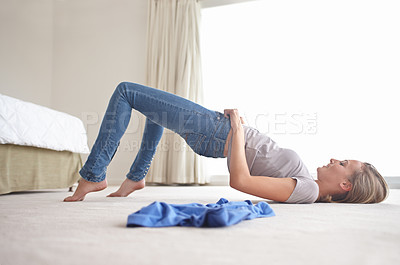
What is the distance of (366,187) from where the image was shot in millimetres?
1670

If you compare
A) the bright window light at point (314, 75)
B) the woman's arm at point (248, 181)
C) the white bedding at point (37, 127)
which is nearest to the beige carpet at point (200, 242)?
the woman's arm at point (248, 181)

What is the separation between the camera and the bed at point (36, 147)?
2.12m

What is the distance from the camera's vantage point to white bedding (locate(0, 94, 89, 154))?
2084 mm

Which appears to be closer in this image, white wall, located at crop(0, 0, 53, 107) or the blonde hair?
the blonde hair

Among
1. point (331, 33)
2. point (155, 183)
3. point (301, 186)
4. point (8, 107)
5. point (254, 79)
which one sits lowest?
point (155, 183)

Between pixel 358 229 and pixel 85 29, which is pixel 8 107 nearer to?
pixel 358 229

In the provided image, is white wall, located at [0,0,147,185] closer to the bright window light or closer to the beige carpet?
the bright window light

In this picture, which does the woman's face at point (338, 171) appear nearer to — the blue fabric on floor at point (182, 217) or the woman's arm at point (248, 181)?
the woman's arm at point (248, 181)

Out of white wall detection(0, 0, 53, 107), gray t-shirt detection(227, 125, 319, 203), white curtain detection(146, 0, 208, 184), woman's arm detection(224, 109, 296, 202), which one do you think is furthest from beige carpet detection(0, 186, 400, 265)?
white wall detection(0, 0, 53, 107)

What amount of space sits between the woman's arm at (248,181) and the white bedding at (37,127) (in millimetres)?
1350

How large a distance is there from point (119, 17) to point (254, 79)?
6.44 feet

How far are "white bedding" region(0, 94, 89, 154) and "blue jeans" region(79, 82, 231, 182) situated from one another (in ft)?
2.45

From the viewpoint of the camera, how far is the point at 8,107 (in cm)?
212

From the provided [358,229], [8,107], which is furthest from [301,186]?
[8,107]
